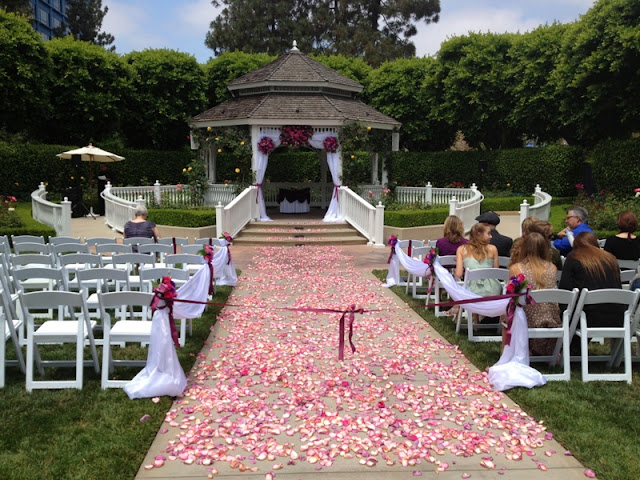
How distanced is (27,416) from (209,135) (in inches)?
675

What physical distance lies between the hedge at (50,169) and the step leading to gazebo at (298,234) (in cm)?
945

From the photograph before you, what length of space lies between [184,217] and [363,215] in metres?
5.77

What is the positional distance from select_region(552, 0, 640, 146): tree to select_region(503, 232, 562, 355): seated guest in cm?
1794

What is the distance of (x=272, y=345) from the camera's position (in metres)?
7.20

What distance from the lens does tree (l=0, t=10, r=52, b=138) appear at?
22.8m

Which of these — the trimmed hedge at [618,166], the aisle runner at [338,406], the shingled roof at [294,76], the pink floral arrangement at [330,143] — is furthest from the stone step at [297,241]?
the trimmed hedge at [618,166]

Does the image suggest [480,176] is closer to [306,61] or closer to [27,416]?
[306,61]

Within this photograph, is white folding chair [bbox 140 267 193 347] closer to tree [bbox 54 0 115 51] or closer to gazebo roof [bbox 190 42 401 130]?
gazebo roof [bbox 190 42 401 130]

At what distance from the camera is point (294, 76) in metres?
21.9

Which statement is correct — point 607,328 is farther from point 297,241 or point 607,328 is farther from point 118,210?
point 118,210

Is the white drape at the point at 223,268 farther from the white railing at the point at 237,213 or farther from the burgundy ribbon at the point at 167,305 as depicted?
the white railing at the point at 237,213

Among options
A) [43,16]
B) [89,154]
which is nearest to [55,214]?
[89,154]

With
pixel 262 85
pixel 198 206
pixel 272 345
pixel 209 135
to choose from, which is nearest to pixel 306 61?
pixel 262 85

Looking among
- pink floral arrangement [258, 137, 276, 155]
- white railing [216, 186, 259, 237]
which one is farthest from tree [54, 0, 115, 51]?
white railing [216, 186, 259, 237]
